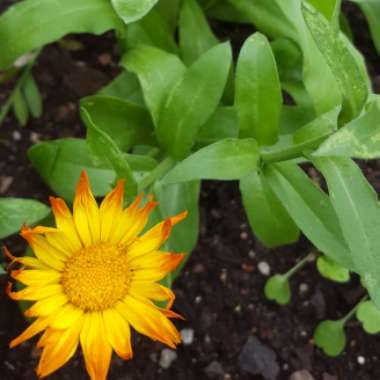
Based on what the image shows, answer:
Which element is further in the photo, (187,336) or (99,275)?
(187,336)

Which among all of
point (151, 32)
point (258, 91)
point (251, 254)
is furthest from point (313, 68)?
point (251, 254)

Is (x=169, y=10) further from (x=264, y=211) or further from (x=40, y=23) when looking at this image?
(x=264, y=211)

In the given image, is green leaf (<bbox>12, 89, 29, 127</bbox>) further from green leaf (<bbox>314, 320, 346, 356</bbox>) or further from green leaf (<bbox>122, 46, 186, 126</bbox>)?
green leaf (<bbox>314, 320, 346, 356</bbox>)

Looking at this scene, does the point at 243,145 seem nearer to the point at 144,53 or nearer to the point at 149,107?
the point at 149,107

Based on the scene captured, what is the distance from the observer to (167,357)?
1.79 metres

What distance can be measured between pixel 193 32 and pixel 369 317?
0.86 m

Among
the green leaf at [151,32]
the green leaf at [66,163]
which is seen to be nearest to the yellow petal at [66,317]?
the green leaf at [66,163]

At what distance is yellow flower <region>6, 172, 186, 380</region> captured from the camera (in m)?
1.17

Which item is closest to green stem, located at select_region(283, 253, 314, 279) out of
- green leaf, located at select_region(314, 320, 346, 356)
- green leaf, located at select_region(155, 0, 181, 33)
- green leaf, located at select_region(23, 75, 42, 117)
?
green leaf, located at select_region(314, 320, 346, 356)

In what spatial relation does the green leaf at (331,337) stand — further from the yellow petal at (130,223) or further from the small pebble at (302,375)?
the yellow petal at (130,223)

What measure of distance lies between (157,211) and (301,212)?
0.32m

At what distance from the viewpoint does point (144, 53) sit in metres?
1.70

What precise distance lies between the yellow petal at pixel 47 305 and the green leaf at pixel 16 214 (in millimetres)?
264

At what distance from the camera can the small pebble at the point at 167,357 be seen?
1.78 meters
